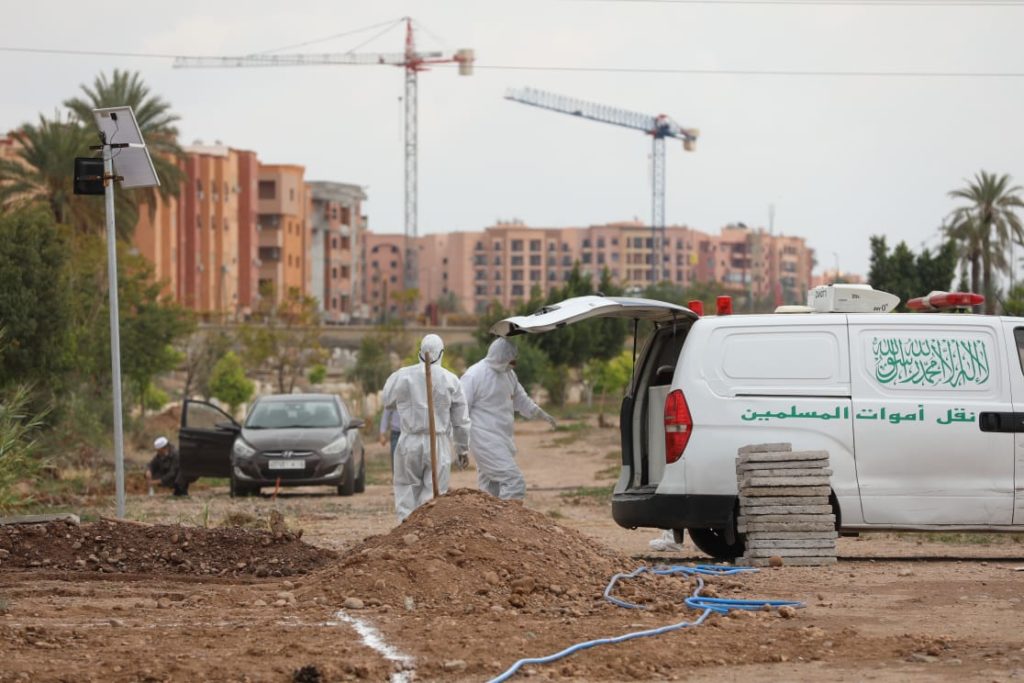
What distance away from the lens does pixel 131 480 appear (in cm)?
2783

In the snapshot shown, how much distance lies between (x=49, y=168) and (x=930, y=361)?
4016cm

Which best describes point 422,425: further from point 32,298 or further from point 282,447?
point 32,298

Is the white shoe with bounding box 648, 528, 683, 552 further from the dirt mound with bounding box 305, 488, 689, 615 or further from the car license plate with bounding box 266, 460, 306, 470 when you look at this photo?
the car license plate with bounding box 266, 460, 306, 470

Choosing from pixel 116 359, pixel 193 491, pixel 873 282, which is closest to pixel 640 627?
pixel 116 359

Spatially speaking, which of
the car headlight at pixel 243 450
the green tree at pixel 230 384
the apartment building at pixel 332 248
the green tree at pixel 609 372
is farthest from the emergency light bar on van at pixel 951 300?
the apartment building at pixel 332 248

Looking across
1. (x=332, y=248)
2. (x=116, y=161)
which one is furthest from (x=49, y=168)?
(x=332, y=248)

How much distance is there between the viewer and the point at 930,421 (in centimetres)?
1327

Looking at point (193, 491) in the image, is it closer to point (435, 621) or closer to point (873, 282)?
point (435, 621)

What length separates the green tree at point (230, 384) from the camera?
7456 centimetres

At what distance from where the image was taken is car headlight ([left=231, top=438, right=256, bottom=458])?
24609 mm

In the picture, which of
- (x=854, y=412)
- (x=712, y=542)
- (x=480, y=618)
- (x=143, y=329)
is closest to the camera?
(x=480, y=618)

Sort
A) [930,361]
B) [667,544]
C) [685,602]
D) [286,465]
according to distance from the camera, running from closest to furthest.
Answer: [685,602] < [930,361] < [667,544] < [286,465]

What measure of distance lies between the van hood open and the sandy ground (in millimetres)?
1743

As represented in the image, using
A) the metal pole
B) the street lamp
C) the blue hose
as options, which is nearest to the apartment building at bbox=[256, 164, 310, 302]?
the street lamp
